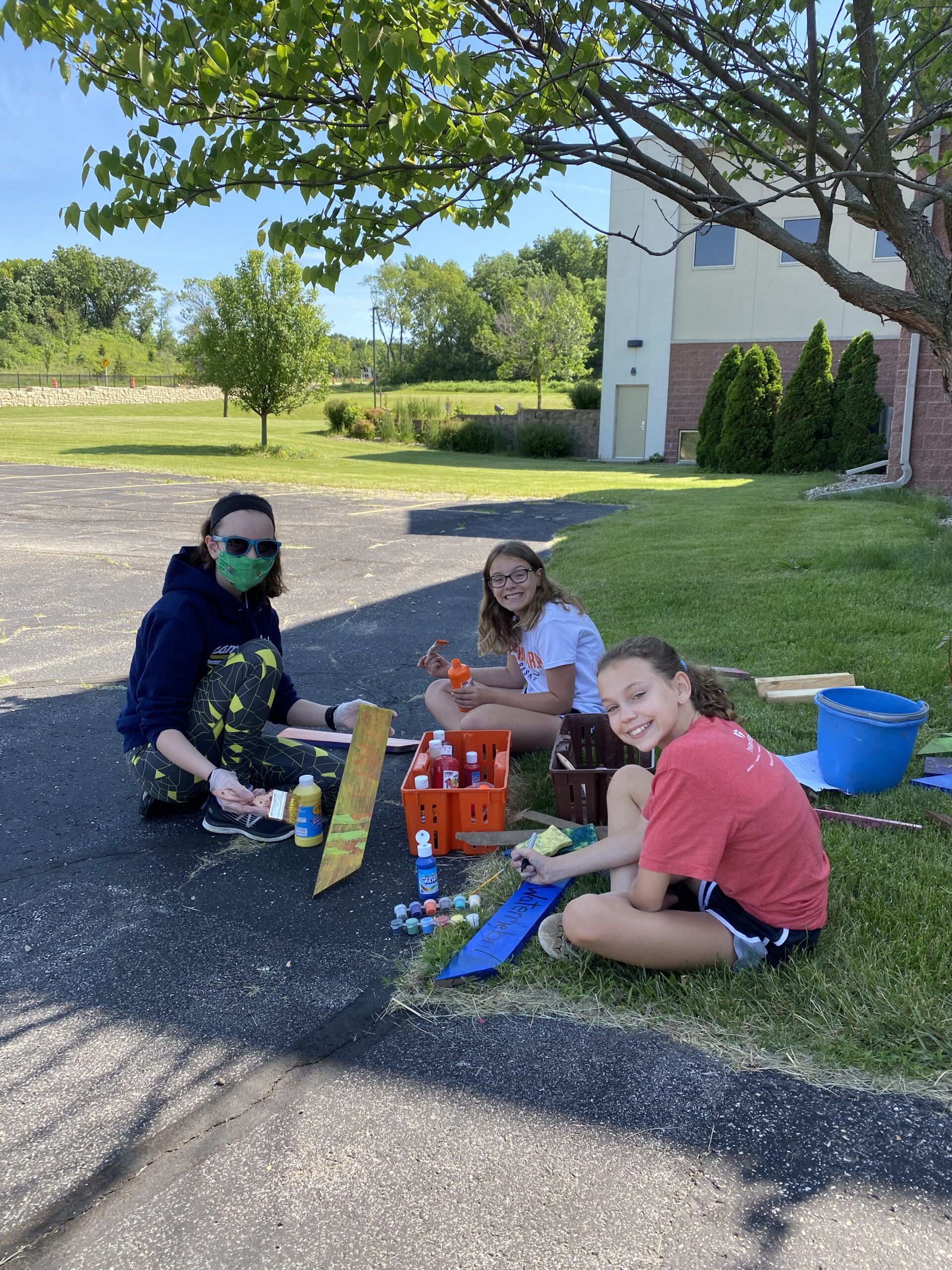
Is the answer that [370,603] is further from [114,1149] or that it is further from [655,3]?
[114,1149]

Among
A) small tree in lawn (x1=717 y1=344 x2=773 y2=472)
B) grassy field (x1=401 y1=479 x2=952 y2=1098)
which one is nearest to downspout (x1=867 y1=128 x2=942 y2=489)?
grassy field (x1=401 y1=479 x2=952 y2=1098)

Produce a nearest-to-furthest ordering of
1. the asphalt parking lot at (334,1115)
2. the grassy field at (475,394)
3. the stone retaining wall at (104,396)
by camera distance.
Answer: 1. the asphalt parking lot at (334,1115)
2. the grassy field at (475,394)
3. the stone retaining wall at (104,396)

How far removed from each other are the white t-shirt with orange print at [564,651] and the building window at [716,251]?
24820 millimetres

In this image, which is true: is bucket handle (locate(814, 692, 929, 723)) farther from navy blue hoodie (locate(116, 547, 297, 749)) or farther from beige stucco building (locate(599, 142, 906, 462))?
beige stucco building (locate(599, 142, 906, 462))

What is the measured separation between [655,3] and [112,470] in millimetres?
20879

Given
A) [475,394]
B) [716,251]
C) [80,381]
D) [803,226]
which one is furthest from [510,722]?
[80,381]

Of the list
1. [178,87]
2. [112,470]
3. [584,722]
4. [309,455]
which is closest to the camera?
[178,87]

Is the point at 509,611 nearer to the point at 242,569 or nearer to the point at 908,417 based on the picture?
the point at 242,569

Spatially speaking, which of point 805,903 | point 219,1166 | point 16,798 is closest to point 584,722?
point 805,903

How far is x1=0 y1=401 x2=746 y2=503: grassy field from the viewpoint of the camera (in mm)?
19391

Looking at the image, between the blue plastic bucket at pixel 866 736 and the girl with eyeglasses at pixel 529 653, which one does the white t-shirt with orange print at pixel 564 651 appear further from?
the blue plastic bucket at pixel 866 736

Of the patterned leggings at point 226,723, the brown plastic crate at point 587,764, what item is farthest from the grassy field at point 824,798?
the patterned leggings at point 226,723

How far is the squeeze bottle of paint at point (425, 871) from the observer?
315cm

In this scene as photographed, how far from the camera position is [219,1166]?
199 cm
